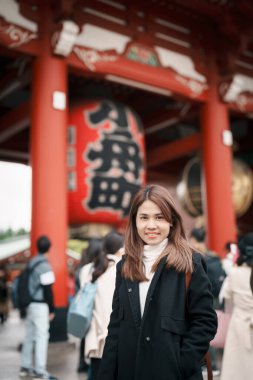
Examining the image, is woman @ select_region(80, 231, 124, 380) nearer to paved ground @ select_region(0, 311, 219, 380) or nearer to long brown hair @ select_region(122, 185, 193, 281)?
long brown hair @ select_region(122, 185, 193, 281)

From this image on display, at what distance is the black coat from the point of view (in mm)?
1658

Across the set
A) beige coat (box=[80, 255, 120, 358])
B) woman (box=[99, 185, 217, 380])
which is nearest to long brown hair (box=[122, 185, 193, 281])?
woman (box=[99, 185, 217, 380])

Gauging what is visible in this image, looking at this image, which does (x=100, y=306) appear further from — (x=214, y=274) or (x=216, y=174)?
(x=216, y=174)

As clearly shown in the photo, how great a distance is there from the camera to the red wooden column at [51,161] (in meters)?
A: 5.97

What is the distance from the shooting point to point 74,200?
6.56 m

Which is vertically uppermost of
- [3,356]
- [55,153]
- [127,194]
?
[55,153]

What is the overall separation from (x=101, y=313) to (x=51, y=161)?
133 inches

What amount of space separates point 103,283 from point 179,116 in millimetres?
6967

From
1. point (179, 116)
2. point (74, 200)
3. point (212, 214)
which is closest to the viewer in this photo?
point (74, 200)

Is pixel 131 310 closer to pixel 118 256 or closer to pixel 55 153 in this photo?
pixel 118 256

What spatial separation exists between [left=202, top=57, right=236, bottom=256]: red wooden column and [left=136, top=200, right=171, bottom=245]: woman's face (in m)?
6.22

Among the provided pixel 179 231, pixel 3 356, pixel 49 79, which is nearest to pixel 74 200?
pixel 49 79

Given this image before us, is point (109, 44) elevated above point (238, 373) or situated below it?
above

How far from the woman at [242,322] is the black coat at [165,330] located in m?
1.69
